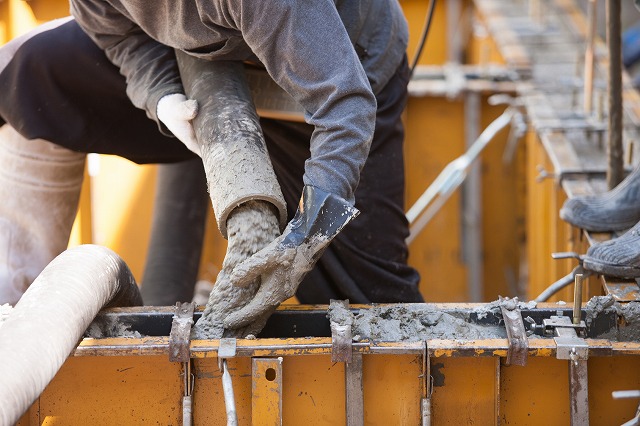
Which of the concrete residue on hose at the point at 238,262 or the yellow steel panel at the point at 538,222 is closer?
the concrete residue on hose at the point at 238,262

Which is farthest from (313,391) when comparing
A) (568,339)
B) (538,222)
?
(538,222)

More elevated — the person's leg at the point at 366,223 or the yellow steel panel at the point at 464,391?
the person's leg at the point at 366,223

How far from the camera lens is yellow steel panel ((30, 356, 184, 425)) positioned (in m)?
2.48

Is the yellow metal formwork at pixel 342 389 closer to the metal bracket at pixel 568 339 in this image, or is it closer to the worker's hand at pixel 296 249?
the metal bracket at pixel 568 339

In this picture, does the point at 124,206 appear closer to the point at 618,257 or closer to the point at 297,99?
the point at 297,99

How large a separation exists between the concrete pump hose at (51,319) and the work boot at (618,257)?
1541 millimetres

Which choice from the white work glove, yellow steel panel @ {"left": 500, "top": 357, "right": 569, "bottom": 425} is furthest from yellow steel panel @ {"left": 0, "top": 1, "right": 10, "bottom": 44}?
yellow steel panel @ {"left": 500, "top": 357, "right": 569, "bottom": 425}

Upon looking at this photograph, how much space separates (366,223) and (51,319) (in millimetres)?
1553

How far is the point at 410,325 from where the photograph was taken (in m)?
2.64

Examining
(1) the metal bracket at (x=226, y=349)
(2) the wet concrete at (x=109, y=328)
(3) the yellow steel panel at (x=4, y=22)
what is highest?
(3) the yellow steel panel at (x=4, y=22)

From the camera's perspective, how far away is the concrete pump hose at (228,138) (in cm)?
260

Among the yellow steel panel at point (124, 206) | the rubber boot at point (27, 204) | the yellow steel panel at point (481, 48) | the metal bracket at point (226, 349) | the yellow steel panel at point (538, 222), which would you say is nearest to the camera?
the metal bracket at point (226, 349)

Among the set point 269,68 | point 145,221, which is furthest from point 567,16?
point 269,68

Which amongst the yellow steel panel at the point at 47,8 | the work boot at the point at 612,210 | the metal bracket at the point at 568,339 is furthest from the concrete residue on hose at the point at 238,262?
the yellow steel panel at the point at 47,8
